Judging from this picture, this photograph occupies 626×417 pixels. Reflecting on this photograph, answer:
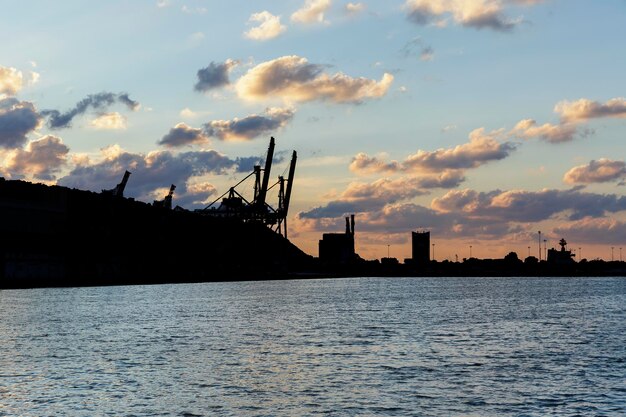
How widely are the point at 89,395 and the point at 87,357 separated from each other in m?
17.0

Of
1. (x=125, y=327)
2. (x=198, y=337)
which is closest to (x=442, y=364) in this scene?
(x=198, y=337)

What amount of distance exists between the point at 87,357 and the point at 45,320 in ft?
130

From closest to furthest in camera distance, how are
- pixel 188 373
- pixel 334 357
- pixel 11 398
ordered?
pixel 11 398
pixel 188 373
pixel 334 357

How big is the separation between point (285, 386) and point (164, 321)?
53161 mm

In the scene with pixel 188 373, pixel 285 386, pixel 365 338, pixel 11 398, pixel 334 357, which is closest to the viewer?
pixel 11 398

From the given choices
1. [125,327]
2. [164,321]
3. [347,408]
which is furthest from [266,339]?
[347,408]

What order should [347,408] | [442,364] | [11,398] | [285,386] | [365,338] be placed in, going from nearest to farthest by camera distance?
[347,408] < [11,398] < [285,386] < [442,364] < [365,338]

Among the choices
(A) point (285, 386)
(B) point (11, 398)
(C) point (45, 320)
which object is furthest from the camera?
(C) point (45, 320)

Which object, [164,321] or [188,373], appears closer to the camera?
[188,373]

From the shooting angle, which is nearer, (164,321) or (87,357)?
(87,357)

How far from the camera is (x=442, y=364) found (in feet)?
173

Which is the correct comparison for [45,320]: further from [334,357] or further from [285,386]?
[285,386]

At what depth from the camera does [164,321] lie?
9488 cm

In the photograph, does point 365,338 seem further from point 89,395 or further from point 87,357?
point 89,395
